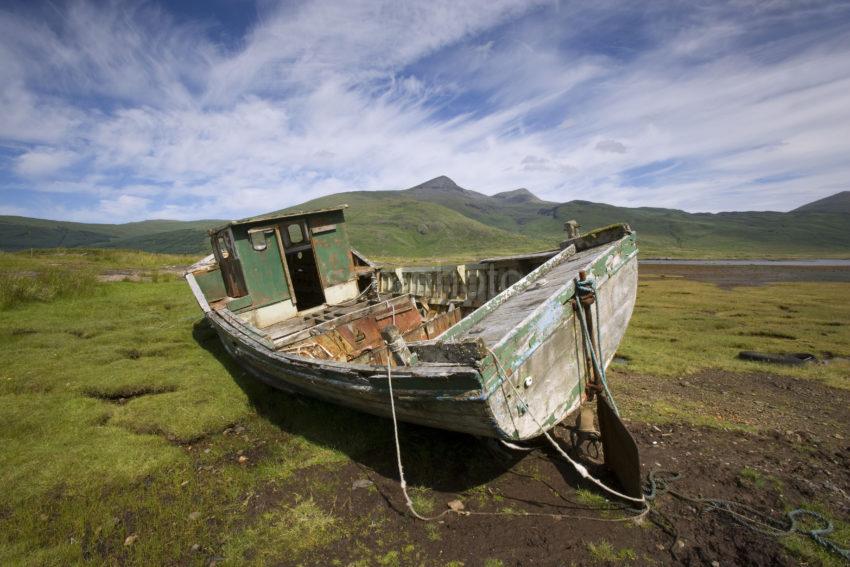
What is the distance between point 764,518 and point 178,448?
7434 mm

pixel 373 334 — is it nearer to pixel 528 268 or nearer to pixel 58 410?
pixel 528 268

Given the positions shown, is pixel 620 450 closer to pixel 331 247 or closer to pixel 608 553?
pixel 608 553

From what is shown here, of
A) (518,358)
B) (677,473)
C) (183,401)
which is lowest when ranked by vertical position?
(677,473)

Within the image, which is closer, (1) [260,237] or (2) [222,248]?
(1) [260,237]

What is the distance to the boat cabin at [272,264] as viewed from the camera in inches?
401

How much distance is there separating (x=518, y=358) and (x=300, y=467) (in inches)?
142

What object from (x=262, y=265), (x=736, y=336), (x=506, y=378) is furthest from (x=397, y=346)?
(x=736, y=336)

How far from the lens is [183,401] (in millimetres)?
7086

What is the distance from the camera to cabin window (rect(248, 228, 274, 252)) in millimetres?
10188

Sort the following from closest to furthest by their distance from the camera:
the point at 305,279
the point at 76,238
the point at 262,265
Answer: the point at 262,265 < the point at 305,279 < the point at 76,238

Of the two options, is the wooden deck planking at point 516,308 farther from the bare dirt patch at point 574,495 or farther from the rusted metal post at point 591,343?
the bare dirt patch at point 574,495

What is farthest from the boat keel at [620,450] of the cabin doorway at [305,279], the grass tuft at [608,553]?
the cabin doorway at [305,279]

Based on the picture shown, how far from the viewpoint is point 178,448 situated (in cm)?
580

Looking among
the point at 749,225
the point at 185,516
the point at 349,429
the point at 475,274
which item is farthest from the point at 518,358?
the point at 749,225
